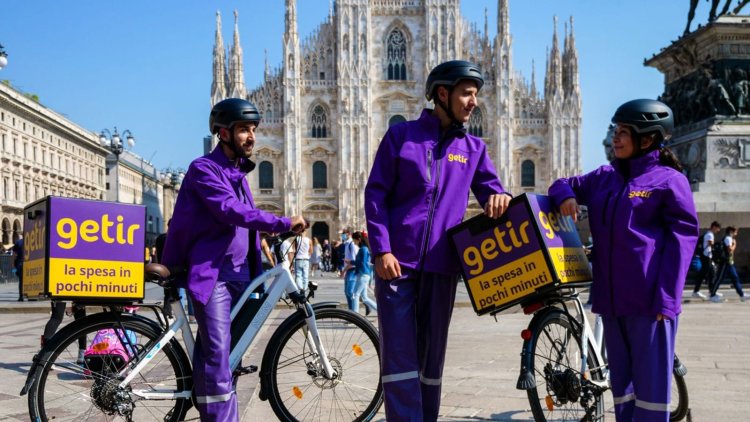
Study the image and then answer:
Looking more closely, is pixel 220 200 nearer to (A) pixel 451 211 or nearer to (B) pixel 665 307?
(A) pixel 451 211

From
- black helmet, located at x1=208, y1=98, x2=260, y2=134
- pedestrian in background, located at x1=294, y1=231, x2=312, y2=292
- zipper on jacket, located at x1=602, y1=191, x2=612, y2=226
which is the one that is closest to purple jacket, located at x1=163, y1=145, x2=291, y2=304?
black helmet, located at x1=208, y1=98, x2=260, y2=134

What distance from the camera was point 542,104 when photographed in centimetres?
4669

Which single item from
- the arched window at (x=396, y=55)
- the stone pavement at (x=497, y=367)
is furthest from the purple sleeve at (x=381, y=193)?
the arched window at (x=396, y=55)

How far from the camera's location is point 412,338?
10.2 ft

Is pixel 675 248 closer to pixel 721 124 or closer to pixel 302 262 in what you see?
pixel 721 124

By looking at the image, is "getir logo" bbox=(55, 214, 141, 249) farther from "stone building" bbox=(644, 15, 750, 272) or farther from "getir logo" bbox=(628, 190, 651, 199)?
"stone building" bbox=(644, 15, 750, 272)

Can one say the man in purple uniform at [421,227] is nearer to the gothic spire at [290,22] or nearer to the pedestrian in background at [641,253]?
the pedestrian in background at [641,253]

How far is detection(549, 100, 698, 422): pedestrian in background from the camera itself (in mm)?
2979

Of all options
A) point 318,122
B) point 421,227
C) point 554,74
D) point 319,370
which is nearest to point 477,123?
point 554,74

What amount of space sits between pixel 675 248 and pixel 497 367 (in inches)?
114

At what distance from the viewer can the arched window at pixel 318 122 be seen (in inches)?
1821

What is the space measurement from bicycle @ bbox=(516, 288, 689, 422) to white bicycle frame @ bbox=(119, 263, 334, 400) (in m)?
0.95

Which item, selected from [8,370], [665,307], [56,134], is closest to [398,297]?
Result: [665,307]

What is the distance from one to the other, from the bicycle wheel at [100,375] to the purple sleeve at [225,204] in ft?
2.09
